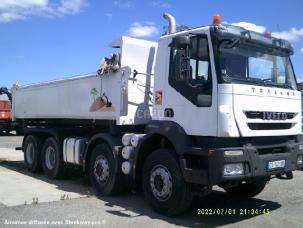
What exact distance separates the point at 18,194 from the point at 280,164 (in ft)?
17.6

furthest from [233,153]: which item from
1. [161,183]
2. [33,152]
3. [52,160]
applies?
[33,152]

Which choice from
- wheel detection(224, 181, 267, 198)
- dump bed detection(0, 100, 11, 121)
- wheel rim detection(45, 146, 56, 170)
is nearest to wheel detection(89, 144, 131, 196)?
wheel detection(224, 181, 267, 198)

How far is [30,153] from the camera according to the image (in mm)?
13203

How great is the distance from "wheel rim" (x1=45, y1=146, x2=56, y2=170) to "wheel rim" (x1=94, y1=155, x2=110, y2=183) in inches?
103

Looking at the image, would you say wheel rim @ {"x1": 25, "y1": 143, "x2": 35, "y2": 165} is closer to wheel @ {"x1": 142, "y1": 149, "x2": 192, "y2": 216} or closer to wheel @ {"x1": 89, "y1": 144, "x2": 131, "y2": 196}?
wheel @ {"x1": 89, "y1": 144, "x2": 131, "y2": 196}

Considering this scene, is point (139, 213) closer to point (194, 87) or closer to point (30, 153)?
point (194, 87)

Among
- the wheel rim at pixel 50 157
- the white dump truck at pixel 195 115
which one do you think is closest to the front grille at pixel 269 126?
the white dump truck at pixel 195 115

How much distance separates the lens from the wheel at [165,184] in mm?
7203

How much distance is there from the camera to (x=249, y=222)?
283 inches

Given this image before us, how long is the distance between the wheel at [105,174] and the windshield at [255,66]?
3217 mm

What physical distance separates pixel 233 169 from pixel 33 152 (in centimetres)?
782

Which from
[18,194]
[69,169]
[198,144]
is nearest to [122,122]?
[198,144]

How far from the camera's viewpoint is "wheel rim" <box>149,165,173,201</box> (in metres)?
7.44

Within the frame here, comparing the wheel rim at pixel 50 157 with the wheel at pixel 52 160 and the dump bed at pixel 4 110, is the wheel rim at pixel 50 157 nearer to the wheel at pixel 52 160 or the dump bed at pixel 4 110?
the wheel at pixel 52 160
